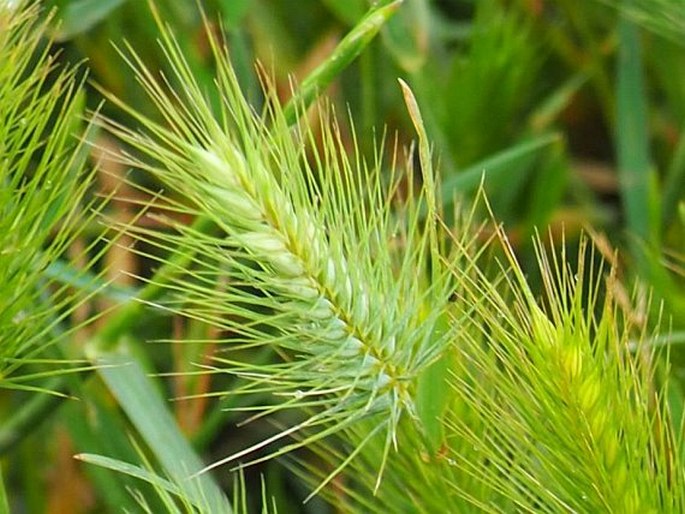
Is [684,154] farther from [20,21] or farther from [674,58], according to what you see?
[20,21]

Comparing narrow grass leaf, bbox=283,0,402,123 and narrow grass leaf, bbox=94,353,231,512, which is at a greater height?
narrow grass leaf, bbox=283,0,402,123

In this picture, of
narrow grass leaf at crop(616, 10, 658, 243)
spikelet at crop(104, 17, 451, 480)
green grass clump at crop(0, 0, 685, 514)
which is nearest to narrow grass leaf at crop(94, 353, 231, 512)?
green grass clump at crop(0, 0, 685, 514)

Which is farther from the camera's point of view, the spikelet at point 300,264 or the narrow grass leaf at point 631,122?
the narrow grass leaf at point 631,122

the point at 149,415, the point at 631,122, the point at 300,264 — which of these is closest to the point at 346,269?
the point at 300,264

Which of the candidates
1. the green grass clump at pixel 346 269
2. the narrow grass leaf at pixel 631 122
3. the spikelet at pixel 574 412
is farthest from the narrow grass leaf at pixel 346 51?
the narrow grass leaf at pixel 631 122

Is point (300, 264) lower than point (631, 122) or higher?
higher

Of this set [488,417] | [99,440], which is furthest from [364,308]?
[99,440]

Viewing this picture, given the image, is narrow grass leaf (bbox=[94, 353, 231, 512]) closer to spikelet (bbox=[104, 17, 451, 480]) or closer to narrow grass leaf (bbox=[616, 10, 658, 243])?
spikelet (bbox=[104, 17, 451, 480])

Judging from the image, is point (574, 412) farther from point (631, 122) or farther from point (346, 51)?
point (631, 122)

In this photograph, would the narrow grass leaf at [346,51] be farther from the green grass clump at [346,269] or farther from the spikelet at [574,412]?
the spikelet at [574,412]

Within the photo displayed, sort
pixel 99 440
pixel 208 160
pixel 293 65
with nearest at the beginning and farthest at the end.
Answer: pixel 208 160, pixel 99 440, pixel 293 65

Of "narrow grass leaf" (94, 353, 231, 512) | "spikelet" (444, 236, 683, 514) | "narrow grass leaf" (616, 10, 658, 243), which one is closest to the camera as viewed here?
"spikelet" (444, 236, 683, 514)
